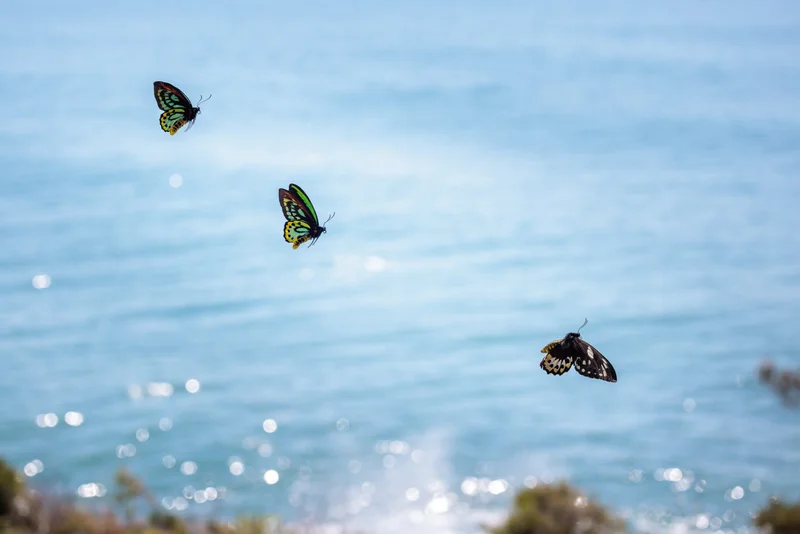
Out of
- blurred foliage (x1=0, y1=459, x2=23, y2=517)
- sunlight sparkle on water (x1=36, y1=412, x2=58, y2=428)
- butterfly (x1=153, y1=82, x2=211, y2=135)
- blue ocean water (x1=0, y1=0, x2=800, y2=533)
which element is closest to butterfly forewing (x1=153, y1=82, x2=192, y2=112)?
butterfly (x1=153, y1=82, x2=211, y2=135)

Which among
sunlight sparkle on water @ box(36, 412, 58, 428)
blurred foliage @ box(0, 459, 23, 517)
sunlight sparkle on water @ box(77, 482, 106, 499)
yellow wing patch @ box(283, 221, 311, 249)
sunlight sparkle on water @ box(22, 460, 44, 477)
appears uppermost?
sunlight sparkle on water @ box(36, 412, 58, 428)

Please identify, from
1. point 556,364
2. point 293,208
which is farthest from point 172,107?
point 556,364

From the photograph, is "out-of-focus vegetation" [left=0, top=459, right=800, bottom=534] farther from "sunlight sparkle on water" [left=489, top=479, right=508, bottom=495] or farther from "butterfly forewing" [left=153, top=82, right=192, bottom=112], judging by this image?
"sunlight sparkle on water" [left=489, top=479, right=508, bottom=495]

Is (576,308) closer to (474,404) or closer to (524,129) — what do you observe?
(474,404)

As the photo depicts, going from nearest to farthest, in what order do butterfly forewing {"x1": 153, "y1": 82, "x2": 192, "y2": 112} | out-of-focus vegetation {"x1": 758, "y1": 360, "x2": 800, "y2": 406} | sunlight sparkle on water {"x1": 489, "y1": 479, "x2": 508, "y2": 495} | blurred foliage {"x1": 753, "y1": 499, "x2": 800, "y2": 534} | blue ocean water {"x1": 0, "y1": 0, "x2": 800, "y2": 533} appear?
butterfly forewing {"x1": 153, "y1": 82, "x2": 192, "y2": 112} → blurred foliage {"x1": 753, "y1": 499, "x2": 800, "y2": 534} → sunlight sparkle on water {"x1": 489, "y1": 479, "x2": 508, "y2": 495} → blue ocean water {"x1": 0, "y1": 0, "x2": 800, "y2": 533} → out-of-focus vegetation {"x1": 758, "y1": 360, "x2": 800, "y2": 406}

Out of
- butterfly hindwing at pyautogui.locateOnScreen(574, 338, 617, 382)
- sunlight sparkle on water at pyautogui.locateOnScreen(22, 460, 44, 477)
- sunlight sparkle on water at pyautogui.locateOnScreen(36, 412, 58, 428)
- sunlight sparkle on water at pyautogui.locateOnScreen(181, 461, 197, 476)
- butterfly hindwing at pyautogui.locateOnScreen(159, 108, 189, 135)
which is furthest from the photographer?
sunlight sparkle on water at pyautogui.locateOnScreen(36, 412, 58, 428)

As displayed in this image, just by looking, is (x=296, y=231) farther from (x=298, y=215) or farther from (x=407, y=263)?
(x=407, y=263)
